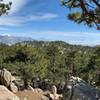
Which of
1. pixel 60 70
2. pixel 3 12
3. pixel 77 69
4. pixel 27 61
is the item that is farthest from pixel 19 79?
pixel 3 12

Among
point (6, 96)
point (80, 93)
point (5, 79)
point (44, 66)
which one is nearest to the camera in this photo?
point (80, 93)

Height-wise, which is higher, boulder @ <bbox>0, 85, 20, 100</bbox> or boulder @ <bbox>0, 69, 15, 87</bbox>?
boulder @ <bbox>0, 85, 20, 100</bbox>

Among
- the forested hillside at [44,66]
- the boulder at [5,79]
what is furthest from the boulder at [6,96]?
the forested hillside at [44,66]

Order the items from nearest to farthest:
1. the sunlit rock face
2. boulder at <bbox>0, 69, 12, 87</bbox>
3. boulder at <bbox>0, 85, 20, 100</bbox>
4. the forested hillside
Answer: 1. the sunlit rock face
2. boulder at <bbox>0, 85, 20, 100</bbox>
3. boulder at <bbox>0, 69, 12, 87</bbox>
4. the forested hillside

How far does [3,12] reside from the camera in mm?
24234

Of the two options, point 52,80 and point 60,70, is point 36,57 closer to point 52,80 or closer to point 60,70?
point 52,80

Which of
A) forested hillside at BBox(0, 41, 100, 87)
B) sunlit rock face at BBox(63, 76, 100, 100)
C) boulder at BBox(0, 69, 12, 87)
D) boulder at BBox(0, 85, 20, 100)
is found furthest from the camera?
forested hillside at BBox(0, 41, 100, 87)

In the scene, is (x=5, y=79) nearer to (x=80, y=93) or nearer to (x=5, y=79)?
(x=5, y=79)

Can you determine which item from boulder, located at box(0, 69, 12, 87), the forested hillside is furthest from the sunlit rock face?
the forested hillside

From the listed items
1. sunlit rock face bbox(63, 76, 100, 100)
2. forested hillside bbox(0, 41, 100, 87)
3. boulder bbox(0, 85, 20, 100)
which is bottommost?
forested hillside bbox(0, 41, 100, 87)

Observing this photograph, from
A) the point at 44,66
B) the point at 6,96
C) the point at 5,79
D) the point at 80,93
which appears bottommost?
the point at 44,66

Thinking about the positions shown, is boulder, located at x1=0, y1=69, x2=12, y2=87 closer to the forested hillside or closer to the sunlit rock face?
the forested hillside

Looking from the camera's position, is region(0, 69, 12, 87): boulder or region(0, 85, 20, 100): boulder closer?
region(0, 85, 20, 100): boulder

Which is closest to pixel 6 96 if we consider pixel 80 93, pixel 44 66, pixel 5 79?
pixel 80 93
